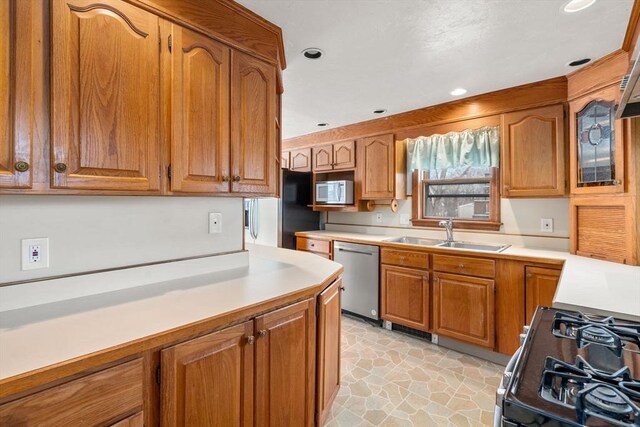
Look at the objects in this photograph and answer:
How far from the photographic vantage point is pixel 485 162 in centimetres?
293

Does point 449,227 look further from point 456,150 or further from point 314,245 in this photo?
point 314,245

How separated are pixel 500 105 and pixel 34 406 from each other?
330 cm

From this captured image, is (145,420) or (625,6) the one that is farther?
(625,6)

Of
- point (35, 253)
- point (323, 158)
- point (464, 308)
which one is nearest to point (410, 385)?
point (464, 308)

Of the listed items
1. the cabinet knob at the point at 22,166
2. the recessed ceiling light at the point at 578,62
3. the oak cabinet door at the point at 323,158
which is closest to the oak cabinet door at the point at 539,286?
the recessed ceiling light at the point at 578,62

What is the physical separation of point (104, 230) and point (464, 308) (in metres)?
2.64

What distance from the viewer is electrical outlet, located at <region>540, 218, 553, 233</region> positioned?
2717mm

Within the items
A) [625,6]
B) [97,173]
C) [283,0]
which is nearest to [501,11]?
[625,6]

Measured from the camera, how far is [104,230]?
1.38 metres

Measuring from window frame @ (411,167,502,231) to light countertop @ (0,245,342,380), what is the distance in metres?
1.99

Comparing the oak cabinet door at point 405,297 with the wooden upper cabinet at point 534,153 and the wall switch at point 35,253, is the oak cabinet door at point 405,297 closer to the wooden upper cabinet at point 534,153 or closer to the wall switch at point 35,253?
the wooden upper cabinet at point 534,153

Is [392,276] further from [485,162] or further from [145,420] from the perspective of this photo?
[145,420]

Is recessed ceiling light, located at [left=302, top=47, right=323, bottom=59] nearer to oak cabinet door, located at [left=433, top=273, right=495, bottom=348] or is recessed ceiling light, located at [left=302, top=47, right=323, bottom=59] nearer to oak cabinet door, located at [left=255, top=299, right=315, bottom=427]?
oak cabinet door, located at [left=255, top=299, right=315, bottom=427]

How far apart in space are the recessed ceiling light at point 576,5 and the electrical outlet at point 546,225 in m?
1.74
